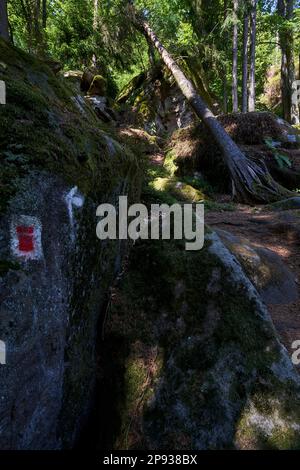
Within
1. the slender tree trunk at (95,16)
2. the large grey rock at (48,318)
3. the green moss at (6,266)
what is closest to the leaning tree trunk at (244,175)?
the large grey rock at (48,318)

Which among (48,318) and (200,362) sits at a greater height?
(48,318)

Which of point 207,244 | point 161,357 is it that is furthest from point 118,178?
point 161,357

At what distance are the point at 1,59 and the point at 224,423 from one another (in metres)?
3.64

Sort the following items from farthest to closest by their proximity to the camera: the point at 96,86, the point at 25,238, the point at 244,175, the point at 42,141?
the point at 96,86, the point at 244,175, the point at 42,141, the point at 25,238

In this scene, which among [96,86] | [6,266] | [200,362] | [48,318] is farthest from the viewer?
[96,86]

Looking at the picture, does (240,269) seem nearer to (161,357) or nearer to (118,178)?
(161,357)

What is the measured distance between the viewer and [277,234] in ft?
22.4

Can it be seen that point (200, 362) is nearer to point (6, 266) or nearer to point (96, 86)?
point (6, 266)

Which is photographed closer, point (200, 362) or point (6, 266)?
point (6, 266)

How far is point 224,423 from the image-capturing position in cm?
263

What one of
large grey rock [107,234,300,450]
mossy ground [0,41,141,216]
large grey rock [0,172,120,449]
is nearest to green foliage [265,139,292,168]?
large grey rock [107,234,300,450]

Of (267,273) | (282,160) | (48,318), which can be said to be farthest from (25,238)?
(282,160)

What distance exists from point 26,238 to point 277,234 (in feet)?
18.8

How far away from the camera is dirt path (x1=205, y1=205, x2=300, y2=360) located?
15.0 feet
